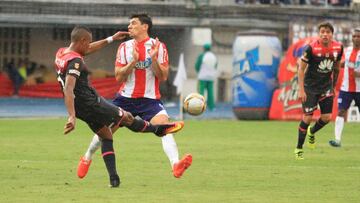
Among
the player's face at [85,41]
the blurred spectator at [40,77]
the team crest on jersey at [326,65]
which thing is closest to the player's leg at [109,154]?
the player's face at [85,41]

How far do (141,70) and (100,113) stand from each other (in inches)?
52.2

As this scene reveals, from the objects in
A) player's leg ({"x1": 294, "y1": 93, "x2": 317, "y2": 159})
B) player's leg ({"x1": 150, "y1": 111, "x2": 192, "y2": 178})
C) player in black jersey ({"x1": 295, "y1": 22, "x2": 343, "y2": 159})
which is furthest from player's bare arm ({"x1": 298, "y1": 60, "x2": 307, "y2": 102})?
player's leg ({"x1": 150, "y1": 111, "x2": 192, "y2": 178})

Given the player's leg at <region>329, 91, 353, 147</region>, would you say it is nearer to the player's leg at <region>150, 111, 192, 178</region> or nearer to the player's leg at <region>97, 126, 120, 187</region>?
the player's leg at <region>150, 111, 192, 178</region>

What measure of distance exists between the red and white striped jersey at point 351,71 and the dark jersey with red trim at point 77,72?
8925 mm

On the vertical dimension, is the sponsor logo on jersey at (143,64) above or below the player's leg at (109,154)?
above

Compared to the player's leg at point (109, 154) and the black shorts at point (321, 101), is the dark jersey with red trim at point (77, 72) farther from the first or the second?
the black shorts at point (321, 101)

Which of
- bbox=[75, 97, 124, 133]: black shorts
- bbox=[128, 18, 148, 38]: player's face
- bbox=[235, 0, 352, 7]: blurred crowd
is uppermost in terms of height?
bbox=[128, 18, 148, 38]: player's face

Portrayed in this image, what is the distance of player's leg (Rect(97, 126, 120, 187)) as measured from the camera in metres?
13.4

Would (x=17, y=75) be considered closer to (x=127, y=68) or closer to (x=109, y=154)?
(x=127, y=68)

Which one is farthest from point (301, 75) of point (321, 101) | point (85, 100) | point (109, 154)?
point (85, 100)

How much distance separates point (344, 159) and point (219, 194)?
6049mm

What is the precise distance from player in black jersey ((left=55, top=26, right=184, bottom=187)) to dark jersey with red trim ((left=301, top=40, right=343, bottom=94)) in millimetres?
5767

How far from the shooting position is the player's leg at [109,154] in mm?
13414

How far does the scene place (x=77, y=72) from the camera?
12.9 meters
